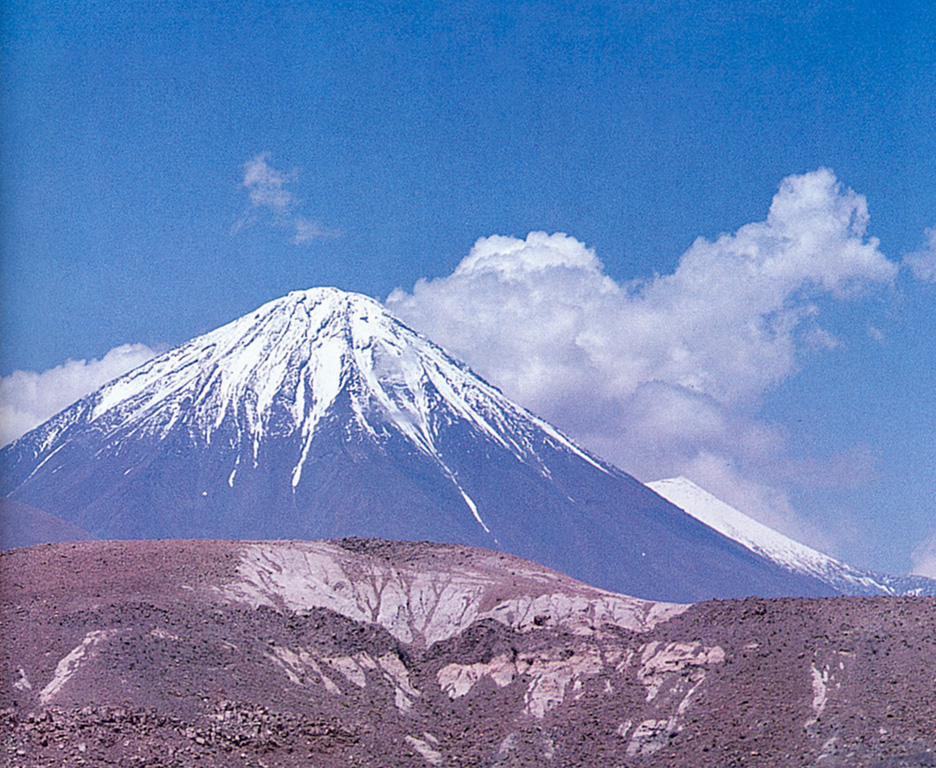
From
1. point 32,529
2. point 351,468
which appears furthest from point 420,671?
point 351,468

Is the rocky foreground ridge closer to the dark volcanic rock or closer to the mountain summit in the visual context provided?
the dark volcanic rock

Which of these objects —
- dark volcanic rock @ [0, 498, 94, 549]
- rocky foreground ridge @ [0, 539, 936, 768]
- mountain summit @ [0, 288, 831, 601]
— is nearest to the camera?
rocky foreground ridge @ [0, 539, 936, 768]

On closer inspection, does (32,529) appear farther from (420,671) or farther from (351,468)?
(420,671)

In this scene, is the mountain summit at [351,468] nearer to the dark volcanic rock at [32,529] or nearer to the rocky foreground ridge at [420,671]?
the dark volcanic rock at [32,529]

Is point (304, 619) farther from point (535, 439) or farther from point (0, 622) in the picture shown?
point (535, 439)

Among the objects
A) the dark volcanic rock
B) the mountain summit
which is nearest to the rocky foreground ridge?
the dark volcanic rock
